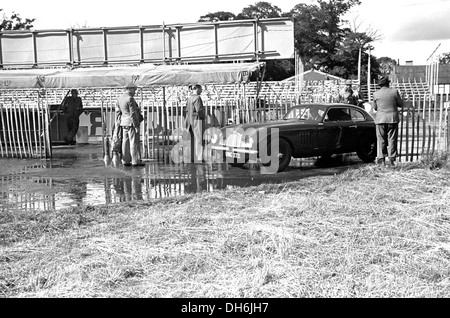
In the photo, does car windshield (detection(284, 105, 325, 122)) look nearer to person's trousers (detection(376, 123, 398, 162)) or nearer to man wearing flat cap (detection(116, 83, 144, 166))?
person's trousers (detection(376, 123, 398, 162))

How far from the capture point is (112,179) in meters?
11.1

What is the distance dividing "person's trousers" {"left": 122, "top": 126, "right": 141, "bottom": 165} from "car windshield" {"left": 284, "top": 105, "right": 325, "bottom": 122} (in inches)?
136

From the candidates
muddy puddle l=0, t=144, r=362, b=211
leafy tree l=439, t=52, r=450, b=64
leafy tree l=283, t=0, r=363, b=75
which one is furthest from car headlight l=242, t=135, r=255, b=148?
leafy tree l=439, t=52, r=450, b=64

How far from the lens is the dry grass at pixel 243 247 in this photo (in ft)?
14.7

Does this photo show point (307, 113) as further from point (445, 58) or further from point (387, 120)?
point (445, 58)

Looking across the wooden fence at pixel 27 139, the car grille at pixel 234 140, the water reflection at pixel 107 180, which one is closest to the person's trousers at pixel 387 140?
the water reflection at pixel 107 180

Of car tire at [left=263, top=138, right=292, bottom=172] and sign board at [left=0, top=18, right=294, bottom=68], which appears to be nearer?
car tire at [left=263, top=138, right=292, bottom=172]

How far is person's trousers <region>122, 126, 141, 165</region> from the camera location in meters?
12.3

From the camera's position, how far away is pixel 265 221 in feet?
20.8

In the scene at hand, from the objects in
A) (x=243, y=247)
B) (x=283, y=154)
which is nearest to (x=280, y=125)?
(x=283, y=154)

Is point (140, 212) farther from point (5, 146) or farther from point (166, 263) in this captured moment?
point (5, 146)

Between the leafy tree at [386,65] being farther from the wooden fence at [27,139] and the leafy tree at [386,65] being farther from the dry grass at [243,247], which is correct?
the dry grass at [243,247]
